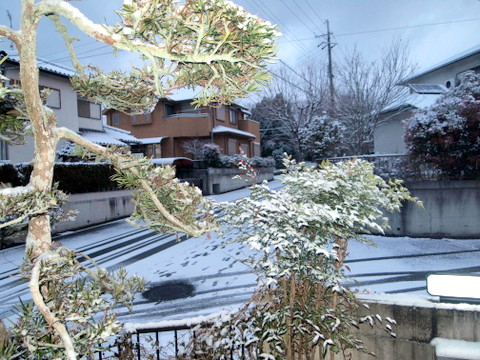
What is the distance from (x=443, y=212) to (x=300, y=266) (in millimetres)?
8949

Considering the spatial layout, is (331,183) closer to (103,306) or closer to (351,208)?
(351,208)

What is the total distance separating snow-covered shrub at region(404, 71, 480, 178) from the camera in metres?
8.64

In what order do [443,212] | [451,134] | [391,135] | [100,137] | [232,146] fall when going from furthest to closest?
[232,146] → [100,137] → [391,135] → [443,212] → [451,134]

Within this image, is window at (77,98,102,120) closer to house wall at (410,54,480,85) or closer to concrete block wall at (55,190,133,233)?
concrete block wall at (55,190,133,233)

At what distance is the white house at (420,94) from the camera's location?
1518cm

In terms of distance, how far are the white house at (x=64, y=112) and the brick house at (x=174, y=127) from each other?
5.34 m

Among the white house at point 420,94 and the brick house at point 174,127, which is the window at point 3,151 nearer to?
the brick house at point 174,127

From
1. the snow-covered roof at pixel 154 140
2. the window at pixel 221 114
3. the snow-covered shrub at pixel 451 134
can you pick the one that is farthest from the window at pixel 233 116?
the snow-covered shrub at pixel 451 134

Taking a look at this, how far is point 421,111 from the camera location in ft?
32.8

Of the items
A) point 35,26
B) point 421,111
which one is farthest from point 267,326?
point 421,111

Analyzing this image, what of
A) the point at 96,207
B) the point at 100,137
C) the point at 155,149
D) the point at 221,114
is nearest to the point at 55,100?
the point at 100,137

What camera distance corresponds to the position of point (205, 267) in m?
7.61

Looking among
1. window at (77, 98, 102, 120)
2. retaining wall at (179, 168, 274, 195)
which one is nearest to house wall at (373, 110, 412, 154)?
retaining wall at (179, 168, 274, 195)

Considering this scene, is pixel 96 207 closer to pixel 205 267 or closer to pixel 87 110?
pixel 87 110
